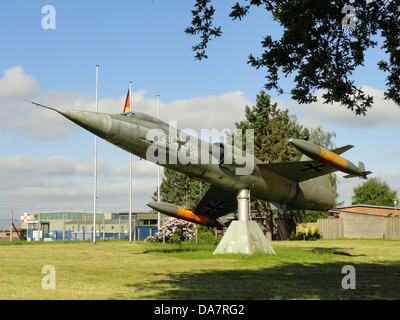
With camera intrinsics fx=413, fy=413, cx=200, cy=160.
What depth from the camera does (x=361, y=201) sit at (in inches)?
4427

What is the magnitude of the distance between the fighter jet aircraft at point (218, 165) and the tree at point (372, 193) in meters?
94.0

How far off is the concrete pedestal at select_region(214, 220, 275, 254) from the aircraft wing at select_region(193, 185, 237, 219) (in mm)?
3011

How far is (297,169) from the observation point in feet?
65.7

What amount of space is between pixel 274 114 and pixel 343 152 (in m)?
28.6

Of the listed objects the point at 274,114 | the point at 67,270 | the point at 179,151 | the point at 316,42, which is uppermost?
the point at 274,114

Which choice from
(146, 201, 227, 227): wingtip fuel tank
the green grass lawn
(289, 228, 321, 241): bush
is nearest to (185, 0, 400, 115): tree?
the green grass lawn

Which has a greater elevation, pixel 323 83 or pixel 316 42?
pixel 316 42

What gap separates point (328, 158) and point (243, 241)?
18.3 feet

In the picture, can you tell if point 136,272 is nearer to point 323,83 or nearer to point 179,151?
point 179,151

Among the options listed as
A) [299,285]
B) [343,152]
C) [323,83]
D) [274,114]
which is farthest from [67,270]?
[274,114]

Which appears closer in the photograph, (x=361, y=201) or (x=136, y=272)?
(x=136, y=272)
